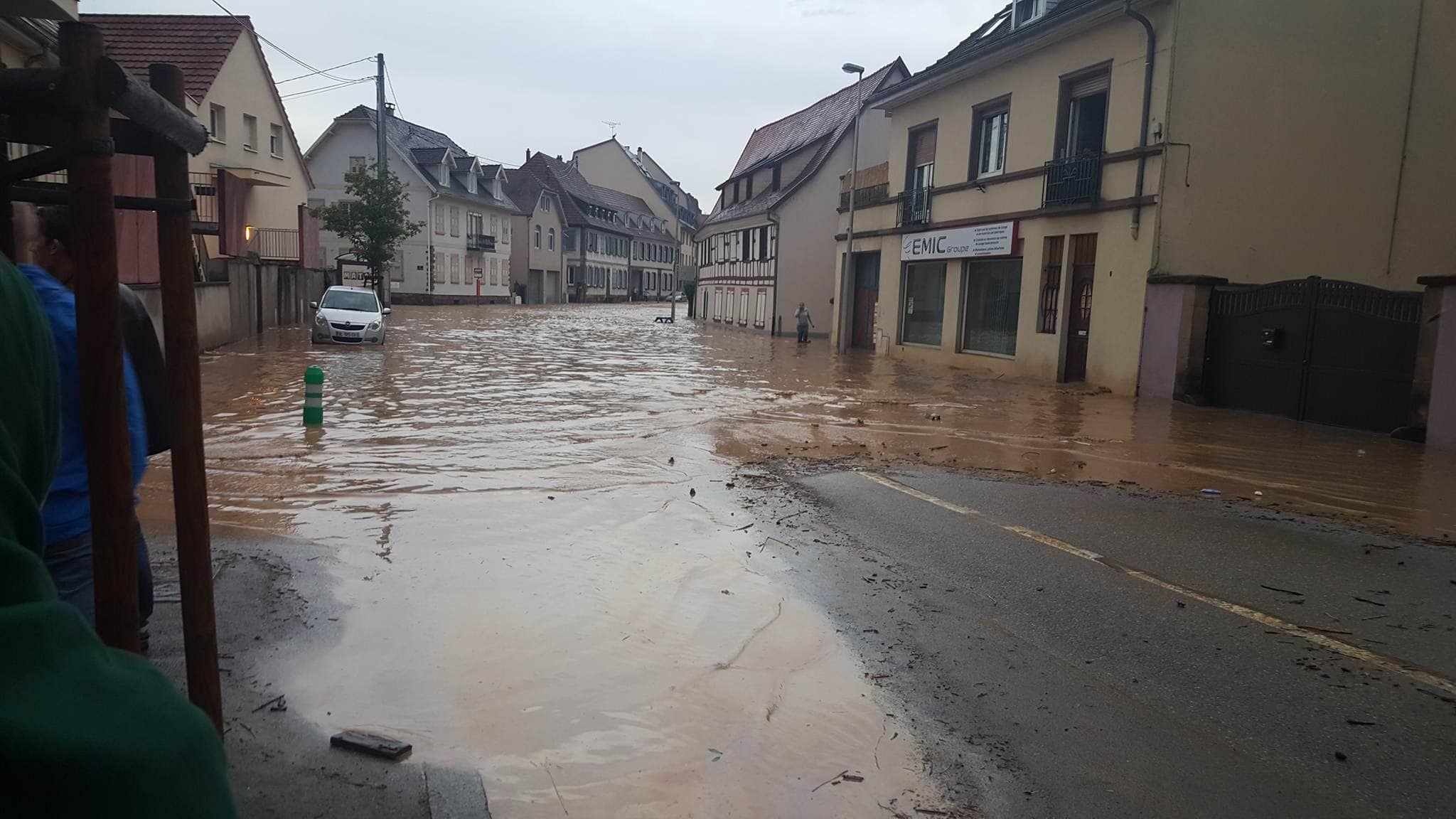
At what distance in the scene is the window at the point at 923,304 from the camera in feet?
85.5

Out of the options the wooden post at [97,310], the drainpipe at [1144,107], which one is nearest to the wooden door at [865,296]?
the drainpipe at [1144,107]

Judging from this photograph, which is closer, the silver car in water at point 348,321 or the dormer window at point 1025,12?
the dormer window at point 1025,12

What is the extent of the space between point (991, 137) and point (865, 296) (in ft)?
30.3

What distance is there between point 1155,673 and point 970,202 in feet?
67.5

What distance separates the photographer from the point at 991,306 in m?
23.6

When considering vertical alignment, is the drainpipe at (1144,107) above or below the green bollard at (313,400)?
above

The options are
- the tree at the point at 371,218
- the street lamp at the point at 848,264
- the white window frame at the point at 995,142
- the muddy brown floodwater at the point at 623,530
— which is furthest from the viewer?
the tree at the point at 371,218

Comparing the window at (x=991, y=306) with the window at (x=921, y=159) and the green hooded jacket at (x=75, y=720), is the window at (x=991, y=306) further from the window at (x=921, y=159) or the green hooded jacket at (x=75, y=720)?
the green hooded jacket at (x=75, y=720)

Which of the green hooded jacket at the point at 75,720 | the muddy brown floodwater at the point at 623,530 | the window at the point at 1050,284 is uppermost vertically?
the window at the point at 1050,284

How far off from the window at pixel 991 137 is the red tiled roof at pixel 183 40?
23064mm

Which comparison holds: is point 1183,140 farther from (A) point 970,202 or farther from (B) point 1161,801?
(B) point 1161,801

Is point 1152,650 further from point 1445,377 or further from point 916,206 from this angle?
point 916,206

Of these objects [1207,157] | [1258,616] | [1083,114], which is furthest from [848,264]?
[1258,616]

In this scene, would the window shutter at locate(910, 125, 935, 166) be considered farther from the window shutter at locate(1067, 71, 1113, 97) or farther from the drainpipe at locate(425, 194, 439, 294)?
the drainpipe at locate(425, 194, 439, 294)
